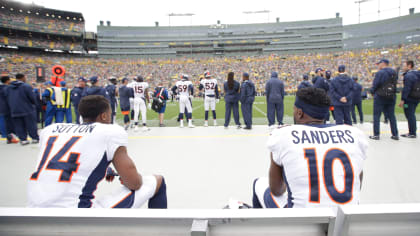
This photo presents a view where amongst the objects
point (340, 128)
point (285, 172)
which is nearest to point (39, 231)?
point (285, 172)

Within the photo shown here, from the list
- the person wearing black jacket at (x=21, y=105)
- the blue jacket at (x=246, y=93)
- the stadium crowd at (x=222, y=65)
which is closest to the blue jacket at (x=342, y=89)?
the blue jacket at (x=246, y=93)

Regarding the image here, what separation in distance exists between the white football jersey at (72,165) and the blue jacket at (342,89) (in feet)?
20.0

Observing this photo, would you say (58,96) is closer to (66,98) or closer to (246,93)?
(66,98)

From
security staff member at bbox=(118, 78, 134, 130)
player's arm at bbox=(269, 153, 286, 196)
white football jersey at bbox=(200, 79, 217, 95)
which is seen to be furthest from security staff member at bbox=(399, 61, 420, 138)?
security staff member at bbox=(118, 78, 134, 130)

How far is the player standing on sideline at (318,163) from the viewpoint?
1.48 m

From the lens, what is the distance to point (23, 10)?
45.3 meters

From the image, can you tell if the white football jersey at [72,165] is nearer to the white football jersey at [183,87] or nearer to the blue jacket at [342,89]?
the blue jacket at [342,89]

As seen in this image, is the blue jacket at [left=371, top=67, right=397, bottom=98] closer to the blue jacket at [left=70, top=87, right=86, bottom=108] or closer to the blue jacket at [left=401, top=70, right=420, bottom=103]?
the blue jacket at [left=401, top=70, right=420, bottom=103]

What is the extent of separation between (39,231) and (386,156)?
17.1 ft

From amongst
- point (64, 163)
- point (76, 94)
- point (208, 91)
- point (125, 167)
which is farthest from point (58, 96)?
point (125, 167)

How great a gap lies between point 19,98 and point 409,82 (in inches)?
375

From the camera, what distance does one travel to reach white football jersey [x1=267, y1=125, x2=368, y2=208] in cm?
148

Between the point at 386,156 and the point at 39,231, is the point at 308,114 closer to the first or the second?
the point at 39,231

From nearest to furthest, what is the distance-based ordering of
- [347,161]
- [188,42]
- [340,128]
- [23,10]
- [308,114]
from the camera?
1. [347,161]
2. [340,128]
3. [308,114]
4. [23,10]
5. [188,42]
